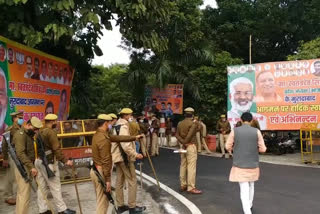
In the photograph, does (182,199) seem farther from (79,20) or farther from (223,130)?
(223,130)

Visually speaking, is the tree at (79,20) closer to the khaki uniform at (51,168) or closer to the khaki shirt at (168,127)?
the khaki uniform at (51,168)

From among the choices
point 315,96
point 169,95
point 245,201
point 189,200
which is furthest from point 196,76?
point 245,201

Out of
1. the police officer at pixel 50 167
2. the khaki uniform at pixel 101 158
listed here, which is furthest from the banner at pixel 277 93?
the khaki uniform at pixel 101 158

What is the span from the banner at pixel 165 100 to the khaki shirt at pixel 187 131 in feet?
39.1

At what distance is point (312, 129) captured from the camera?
13031mm

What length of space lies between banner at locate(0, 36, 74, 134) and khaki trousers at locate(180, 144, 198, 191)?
4352 mm

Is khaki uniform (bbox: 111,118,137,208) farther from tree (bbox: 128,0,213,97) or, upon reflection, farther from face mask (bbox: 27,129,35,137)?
tree (bbox: 128,0,213,97)

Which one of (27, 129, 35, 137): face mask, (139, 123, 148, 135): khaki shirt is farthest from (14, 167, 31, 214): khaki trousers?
(139, 123, 148, 135): khaki shirt

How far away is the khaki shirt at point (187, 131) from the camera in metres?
8.73

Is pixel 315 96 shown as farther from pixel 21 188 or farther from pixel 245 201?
pixel 21 188

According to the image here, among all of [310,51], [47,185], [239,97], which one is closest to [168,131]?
[239,97]

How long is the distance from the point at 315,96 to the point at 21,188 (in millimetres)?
12322

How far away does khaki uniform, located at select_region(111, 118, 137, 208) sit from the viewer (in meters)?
Answer: 6.97

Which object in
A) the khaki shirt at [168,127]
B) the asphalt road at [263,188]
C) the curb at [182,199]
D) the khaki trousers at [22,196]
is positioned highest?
the khaki shirt at [168,127]
